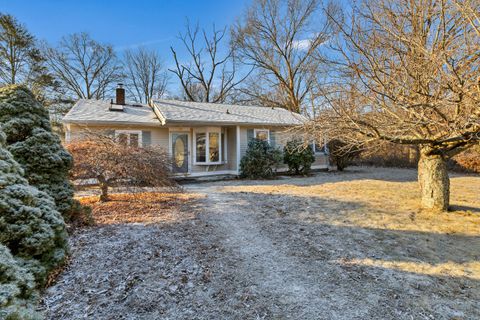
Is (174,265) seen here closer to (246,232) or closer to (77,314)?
(77,314)

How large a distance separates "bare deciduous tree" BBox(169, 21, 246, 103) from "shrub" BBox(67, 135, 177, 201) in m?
20.6

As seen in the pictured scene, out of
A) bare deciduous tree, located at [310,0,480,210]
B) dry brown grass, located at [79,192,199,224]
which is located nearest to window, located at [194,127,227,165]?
dry brown grass, located at [79,192,199,224]

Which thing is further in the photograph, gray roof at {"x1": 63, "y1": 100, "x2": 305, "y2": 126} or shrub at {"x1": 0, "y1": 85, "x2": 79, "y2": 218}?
gray roof at {"x1": 63, "y1": 100, "x2": 305, "y2": 126}

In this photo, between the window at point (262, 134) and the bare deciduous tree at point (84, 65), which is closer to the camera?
the window at point (262, 134)

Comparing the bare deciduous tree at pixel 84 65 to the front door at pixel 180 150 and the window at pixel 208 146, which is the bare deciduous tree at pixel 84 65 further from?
the window at pixel 208 146

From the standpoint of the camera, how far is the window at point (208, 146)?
11.7 metres

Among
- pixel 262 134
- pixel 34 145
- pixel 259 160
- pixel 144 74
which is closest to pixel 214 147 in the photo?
pixel 259 160

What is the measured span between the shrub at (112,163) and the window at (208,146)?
18.3 feet

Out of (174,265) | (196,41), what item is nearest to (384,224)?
(174,265)

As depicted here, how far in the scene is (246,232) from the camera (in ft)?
14.7

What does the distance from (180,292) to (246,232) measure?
1.98m

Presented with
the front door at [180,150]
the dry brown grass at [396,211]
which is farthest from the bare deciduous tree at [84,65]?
the dry brown grass at [396,211]

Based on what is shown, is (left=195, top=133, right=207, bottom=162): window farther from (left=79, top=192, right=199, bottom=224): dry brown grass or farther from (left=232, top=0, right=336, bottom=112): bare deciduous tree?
(left=232, top=0, right=336, bottom=112): bare deciduous tree

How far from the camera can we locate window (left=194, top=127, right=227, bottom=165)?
1166cm
